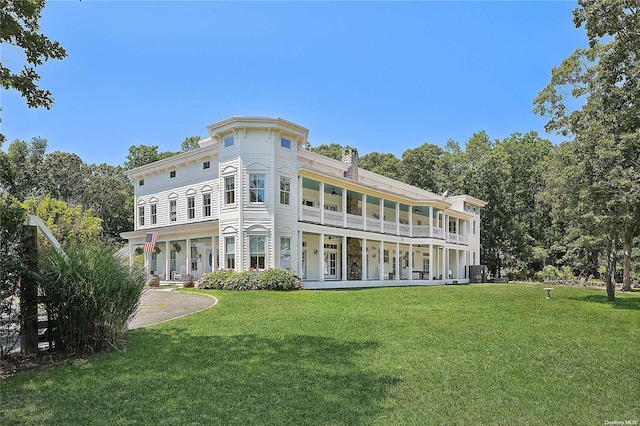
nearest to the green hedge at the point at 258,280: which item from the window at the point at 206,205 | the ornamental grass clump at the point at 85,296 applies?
the window at the point at 206,205

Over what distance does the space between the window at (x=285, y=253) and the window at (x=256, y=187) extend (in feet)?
8.22

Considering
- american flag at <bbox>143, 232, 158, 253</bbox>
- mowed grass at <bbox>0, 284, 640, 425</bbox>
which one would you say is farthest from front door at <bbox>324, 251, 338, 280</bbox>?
mowed grass at <bbox>0, 284, 640, 425</bbox>

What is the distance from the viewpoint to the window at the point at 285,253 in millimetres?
23778

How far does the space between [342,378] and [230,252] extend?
731 inches

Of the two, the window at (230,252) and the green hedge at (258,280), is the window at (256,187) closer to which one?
the window at (230,252)

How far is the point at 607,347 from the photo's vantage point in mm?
8156

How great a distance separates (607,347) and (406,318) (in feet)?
14.2

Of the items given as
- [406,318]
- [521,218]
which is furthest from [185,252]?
[521,218]

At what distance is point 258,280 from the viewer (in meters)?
20.9

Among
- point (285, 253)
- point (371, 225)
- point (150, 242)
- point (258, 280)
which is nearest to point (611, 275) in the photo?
point (371, 225)

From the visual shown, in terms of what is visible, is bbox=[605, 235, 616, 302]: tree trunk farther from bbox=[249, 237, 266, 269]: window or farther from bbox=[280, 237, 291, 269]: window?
bbox=[249, 237, 266, 269]: window

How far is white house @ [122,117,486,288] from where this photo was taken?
23266 millimetres

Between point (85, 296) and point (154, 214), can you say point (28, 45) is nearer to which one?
point (85, 296)

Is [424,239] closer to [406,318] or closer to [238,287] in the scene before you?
[238,287]
